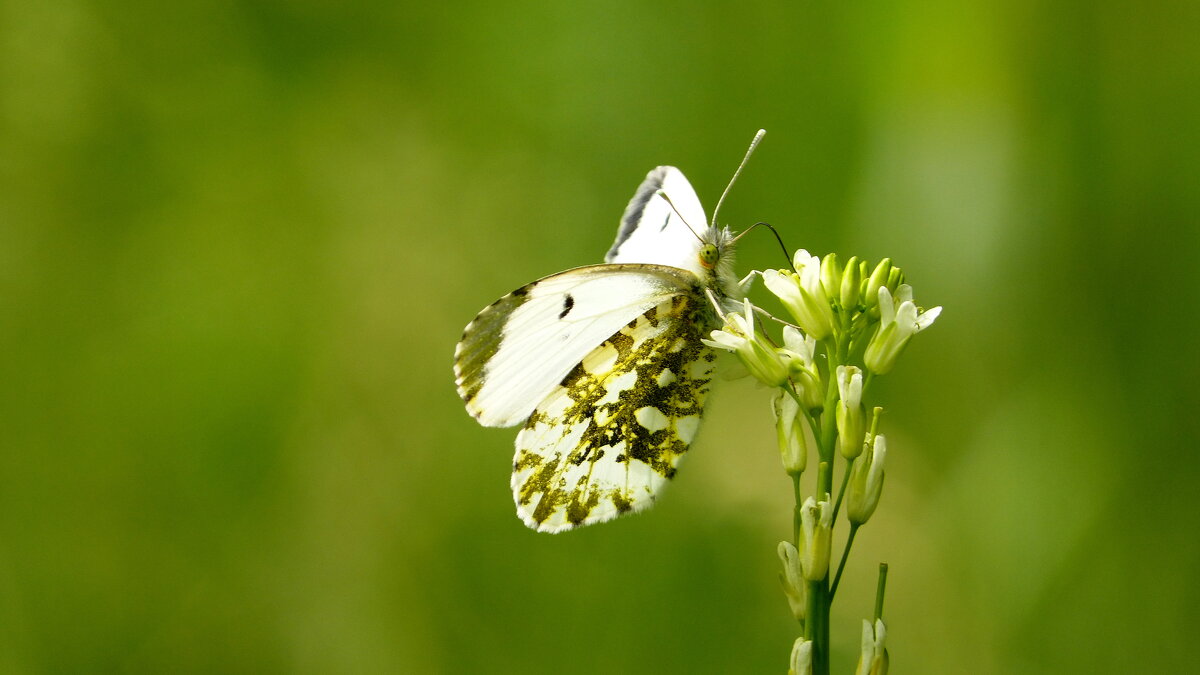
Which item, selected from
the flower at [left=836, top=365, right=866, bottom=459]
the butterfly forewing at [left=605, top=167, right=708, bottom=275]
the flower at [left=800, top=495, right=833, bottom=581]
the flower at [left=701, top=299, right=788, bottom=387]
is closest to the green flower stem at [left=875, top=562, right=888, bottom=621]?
the flower at [left=800, top=495, right=833, bottom=581]

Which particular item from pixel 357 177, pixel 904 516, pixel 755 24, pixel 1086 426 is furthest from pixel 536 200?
pixel 1086 426

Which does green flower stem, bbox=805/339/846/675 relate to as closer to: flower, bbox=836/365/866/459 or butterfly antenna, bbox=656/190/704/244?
flower, bbox=836/365/866/459

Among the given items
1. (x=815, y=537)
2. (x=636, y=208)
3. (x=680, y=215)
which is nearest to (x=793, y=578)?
(x=815, y=537)

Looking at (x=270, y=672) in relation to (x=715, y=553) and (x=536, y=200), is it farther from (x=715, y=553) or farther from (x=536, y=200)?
(x=536, y=200)

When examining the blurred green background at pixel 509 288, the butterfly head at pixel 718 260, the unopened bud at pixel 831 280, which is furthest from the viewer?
the blurred green background at pixel 509 288

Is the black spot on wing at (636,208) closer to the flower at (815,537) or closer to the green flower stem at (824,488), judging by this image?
the green flower stem at (824,488)

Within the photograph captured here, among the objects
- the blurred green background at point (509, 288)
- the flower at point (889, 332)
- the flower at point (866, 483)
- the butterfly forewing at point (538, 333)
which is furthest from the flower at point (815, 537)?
the blurred green background at point (509, 288)
